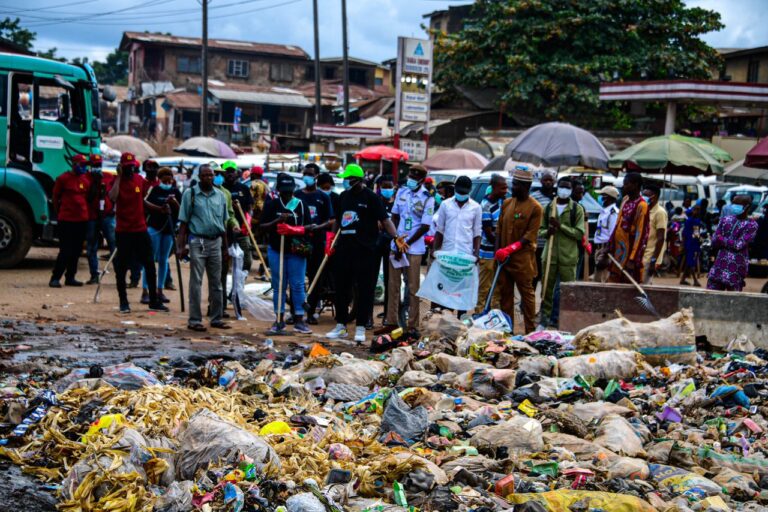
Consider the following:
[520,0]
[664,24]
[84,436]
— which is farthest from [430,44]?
[84,436]

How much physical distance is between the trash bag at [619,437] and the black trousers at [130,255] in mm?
6830

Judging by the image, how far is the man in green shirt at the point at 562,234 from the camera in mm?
10859

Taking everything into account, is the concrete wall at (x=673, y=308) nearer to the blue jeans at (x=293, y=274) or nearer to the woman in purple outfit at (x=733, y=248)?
the woman in purple outfit at (x=733, y=248)

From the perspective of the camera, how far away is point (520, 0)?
3478cm

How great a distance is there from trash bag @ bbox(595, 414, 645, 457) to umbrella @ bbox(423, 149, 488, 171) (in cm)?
1875

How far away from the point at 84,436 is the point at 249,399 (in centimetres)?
140

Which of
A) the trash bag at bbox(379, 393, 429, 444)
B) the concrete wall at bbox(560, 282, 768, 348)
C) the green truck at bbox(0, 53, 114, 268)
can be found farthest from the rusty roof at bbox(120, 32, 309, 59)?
the trash bag at bbox(379, 393, 429, 444)

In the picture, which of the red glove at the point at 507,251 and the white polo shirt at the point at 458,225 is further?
the white polo shirt at the point at 458,225

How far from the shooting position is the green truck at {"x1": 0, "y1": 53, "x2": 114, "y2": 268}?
47.8ft

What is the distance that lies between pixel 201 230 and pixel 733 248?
6724mm

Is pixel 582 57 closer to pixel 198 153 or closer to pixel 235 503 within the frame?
pixel 198 153

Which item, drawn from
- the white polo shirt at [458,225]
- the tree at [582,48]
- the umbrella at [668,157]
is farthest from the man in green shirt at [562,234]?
the tree at [582,48]

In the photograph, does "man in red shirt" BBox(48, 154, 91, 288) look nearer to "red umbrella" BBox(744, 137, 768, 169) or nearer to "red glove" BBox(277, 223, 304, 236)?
"red glove" BBox(277, 223, 304, 236)

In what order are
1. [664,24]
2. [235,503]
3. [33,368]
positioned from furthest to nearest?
[664,24] → [33,368] → [235,503]
